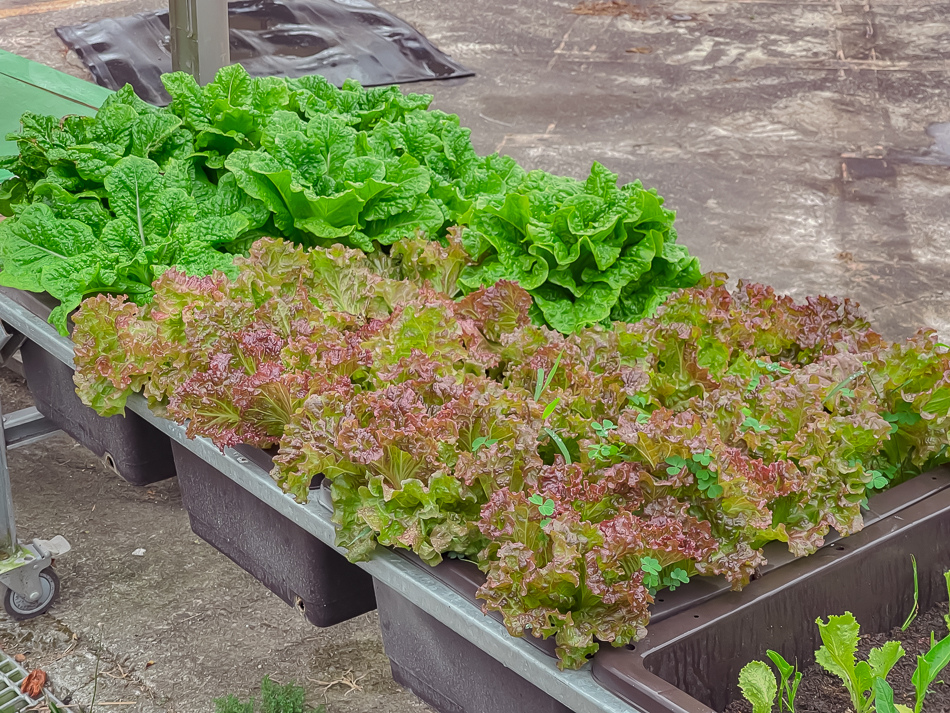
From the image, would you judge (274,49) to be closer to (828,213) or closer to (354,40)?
(354,40)

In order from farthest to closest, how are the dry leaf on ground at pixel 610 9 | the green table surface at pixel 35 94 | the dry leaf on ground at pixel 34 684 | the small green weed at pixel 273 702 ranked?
1. the dry leaf on ground at pixel 610 9
2. the green table surface at pixel 35 94
3. the dry leaf on ground at pixel 34 684
4. the small green weed at pixel 273 702

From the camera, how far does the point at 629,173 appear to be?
5070 millimetres

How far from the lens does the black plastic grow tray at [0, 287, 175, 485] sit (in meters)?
1.95

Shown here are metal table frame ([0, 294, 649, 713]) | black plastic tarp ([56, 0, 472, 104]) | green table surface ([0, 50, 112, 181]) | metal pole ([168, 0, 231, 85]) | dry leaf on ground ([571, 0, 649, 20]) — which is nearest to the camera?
metal table frame ([0, 294, 649, 713])

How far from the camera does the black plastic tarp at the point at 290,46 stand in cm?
592

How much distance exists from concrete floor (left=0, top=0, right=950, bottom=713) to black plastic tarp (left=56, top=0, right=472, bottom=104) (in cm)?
22

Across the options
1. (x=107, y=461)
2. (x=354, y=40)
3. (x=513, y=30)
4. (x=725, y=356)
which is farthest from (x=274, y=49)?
(x=725, y=356)

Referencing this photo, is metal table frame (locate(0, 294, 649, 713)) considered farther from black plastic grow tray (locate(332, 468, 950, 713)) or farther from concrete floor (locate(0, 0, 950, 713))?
concrete floor (locate(0, 0, 950, 713))

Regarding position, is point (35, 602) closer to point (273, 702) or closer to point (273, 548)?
point (273, 702)

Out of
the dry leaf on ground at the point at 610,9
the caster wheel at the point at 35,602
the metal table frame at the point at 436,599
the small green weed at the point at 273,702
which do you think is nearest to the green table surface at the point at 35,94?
the caster wheel at the point at 35,602

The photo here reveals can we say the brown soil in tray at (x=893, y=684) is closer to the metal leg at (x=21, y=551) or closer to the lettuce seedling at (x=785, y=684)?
the lettuce seedling at (x=785, y=684)

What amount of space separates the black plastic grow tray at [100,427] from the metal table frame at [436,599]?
22 cm

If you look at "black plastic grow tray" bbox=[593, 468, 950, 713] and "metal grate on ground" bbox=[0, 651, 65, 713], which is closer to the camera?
"black plastic grow tray" bbox=[593, 468, 950, 713]

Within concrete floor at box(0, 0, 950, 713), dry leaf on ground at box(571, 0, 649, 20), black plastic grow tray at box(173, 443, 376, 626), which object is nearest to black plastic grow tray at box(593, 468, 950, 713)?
black plastic grow tray at box(173, 443, 376, 626)
